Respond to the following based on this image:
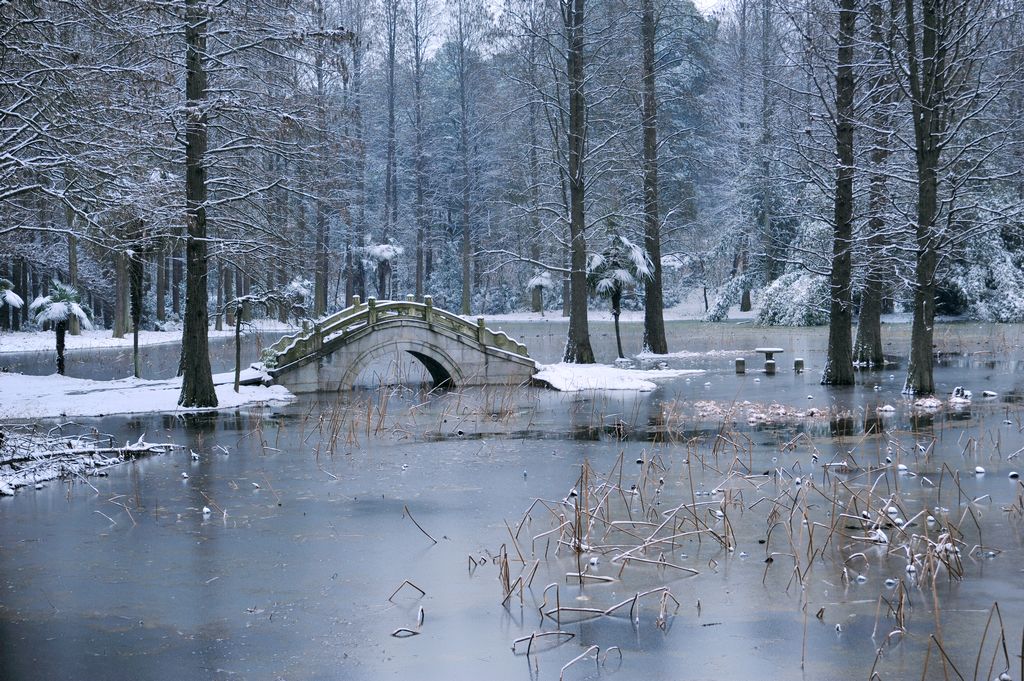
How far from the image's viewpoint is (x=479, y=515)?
36.5 feet

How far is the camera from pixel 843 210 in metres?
20.8

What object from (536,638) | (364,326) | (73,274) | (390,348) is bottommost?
(536,638)

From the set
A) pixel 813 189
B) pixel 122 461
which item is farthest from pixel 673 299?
pixel 122 461

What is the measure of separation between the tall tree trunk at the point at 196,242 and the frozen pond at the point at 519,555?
2.09 metres

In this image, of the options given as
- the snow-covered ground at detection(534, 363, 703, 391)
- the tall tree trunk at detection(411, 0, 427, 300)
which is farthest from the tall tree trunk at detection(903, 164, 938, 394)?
the tall tree trunk at detection(411, 0, 427, 300)

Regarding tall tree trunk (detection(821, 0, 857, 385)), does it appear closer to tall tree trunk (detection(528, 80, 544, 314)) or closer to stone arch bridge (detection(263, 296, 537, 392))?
stone arch bridge (detection(263, 296, 537, 392))

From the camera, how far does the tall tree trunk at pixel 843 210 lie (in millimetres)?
20391

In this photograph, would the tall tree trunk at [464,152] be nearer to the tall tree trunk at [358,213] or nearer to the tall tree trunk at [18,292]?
the tall tree trunk at [358,213]

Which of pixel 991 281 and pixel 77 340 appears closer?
pixel 991 281

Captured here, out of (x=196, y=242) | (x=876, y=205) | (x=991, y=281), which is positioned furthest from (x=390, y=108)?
(x=196, y=242)

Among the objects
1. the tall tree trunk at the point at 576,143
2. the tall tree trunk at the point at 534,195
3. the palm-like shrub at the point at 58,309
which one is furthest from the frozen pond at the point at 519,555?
the tall tree trunk at the point at 534,195

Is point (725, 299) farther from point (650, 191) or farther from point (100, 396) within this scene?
point (100, 396)

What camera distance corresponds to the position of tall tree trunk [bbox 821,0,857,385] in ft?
66.9

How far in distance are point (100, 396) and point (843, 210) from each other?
15.1 m
